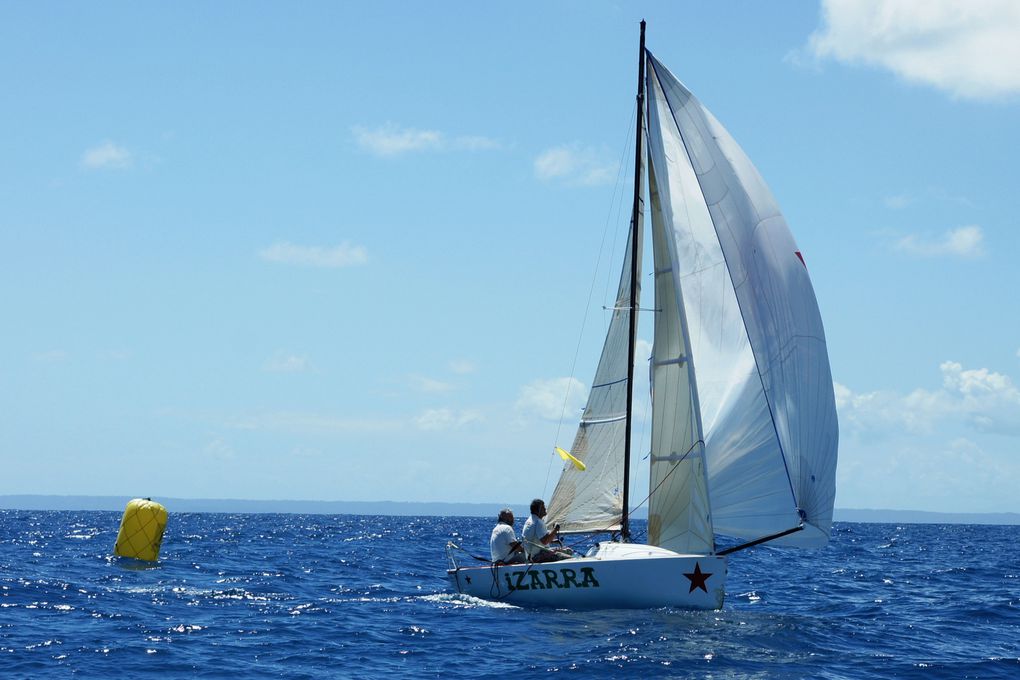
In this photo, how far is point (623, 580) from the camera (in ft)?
68.2

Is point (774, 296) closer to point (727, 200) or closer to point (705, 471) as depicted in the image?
point (727, 200)

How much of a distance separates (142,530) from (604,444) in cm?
1543

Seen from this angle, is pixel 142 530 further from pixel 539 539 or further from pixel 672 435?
pixel 672 435

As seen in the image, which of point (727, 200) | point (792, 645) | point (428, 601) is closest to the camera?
point (792, 645)

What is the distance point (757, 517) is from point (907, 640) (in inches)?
131

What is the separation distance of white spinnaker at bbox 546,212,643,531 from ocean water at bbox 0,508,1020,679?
2267mm

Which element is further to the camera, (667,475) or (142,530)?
(142,530)

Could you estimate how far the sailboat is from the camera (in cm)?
2062

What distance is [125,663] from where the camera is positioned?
1619cm

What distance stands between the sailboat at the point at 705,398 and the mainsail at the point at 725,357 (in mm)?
26

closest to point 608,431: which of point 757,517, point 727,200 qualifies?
point 757,517

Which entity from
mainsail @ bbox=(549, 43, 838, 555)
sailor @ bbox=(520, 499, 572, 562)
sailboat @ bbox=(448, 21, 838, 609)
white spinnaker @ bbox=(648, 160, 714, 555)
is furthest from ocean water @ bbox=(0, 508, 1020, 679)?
mainsail @ bbox=(549, 43, 838, 555)

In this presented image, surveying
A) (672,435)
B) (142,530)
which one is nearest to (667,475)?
(672,435)

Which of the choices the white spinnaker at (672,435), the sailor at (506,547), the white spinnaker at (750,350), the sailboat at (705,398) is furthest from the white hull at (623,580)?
the white spinnaker at (750,350)
